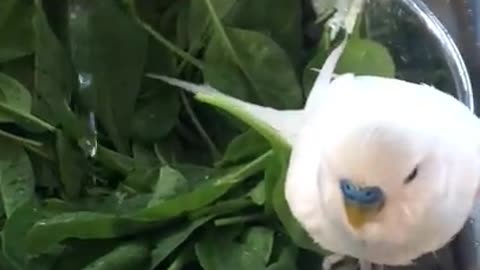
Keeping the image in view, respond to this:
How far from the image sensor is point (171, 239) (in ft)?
1.94

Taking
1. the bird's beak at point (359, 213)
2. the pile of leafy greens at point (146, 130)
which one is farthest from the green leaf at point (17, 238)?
the bird's beak at point (359, 213)

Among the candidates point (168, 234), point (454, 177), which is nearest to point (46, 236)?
point (168, 234)

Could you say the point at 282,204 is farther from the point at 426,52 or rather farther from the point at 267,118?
the point at 426,52

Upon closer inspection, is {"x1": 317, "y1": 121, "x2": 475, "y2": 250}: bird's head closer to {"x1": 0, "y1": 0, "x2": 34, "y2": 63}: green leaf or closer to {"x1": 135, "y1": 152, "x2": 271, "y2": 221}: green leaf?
{"x1": 135, "y1": 152, "x2": 271, "y2": 221}: green leaf

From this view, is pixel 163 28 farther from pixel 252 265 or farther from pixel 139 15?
pixel 252 265

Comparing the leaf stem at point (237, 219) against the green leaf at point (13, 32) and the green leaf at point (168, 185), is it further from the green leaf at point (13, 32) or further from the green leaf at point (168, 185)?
the green leaf at point (13, 32)

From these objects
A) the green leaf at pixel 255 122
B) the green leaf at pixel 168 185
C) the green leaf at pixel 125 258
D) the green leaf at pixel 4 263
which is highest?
the green leaf at pixel 255 122

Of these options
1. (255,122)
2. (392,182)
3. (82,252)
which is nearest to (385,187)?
(392,182)

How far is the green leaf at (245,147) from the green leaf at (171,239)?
0.03 m

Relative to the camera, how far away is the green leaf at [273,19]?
643 millimetres

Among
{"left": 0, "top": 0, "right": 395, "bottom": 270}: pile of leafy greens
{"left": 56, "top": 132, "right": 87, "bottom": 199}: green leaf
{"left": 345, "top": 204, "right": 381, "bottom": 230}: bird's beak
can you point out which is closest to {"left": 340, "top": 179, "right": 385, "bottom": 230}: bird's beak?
{"left": 345, "top": 204, "right": 381, "bottom": 230}: bird's beak

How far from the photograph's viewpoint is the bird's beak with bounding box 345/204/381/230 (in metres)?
0.44

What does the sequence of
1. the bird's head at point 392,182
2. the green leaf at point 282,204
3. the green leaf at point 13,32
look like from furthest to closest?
1. the green leaf at point 13,32
2. the green leaf at point 282,204
3. the bird's head at point 392,182

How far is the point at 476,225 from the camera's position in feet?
2.05
